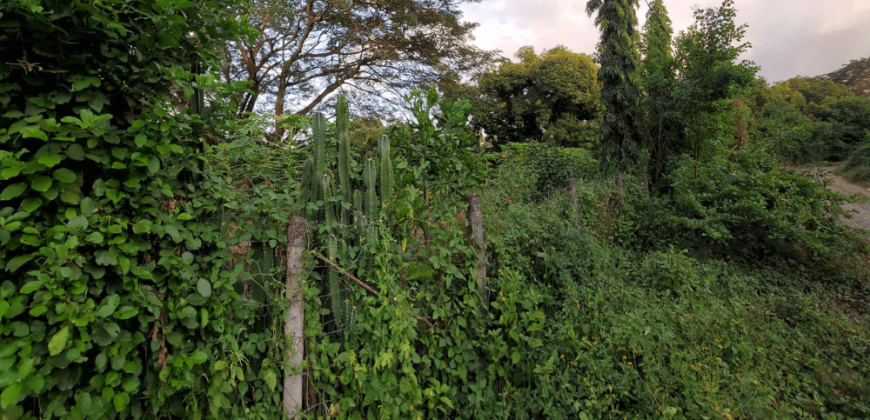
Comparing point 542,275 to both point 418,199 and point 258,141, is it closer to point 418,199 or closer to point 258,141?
point 418,199

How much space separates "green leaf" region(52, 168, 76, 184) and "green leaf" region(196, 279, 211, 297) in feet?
1.91

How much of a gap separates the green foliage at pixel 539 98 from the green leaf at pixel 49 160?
15840 millimetres

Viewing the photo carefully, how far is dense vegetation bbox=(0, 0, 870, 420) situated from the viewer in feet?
4.49

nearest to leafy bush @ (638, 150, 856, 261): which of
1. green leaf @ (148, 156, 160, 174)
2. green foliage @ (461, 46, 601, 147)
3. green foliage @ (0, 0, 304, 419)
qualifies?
green foliage @ (0, 0, 304, 419)

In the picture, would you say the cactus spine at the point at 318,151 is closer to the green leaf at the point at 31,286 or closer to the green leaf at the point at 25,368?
the green leaf at the point at 31,286

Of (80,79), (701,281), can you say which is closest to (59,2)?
(80,79)

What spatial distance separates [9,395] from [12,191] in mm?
646

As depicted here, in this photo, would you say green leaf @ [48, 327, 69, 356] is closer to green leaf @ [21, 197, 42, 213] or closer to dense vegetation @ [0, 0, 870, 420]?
dense vegetation @ [0, 0, 870, 420]

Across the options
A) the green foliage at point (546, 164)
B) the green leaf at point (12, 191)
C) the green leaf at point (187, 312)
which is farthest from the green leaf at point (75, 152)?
the green foliage at point (546, 164)

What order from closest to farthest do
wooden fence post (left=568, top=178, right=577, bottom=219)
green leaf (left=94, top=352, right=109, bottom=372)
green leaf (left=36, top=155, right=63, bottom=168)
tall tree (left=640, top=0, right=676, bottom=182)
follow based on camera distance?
1. green leaf (left=36, top=155, right=63, bottom=168)
2. green leaf (left=94, top=352, right=109, bottom=372)
3. wooden fence post (left=568, top=178, right=577, bottom=219)
4. tall tree (left=640, top=0, right=676, bottom=182)

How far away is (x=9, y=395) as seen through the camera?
121 cm

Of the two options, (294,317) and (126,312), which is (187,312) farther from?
(294,317)

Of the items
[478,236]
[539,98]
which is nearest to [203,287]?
[478,236]

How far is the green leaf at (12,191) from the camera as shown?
125cm
